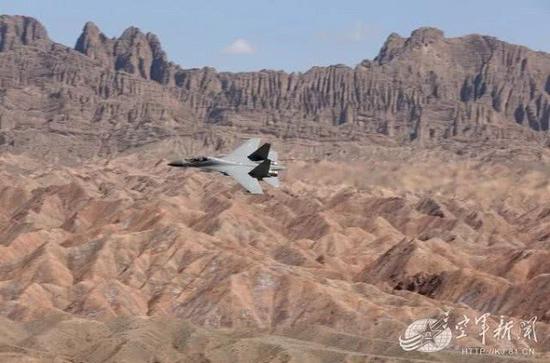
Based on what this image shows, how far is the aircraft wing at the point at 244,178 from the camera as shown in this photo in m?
89.0

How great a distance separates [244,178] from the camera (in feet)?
303

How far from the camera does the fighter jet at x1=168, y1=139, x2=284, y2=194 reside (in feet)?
305

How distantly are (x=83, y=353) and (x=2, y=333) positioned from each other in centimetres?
1479

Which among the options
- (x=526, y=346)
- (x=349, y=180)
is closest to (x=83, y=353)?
(x=349, y=180)

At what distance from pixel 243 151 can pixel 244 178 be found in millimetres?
11709

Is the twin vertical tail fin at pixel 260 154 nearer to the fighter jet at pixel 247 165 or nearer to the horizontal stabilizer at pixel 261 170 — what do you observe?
the fighter jet at pixel 247 165

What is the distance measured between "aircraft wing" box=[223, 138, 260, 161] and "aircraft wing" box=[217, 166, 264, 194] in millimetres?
3734

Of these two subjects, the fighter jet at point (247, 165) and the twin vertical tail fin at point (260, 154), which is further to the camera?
the twin vertical tail fin at point (260, 154)

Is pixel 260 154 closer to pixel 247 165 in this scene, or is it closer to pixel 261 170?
pixel 247 165

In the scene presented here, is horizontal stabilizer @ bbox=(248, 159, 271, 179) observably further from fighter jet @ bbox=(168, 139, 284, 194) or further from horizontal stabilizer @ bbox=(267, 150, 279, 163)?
horizontal stabilizer @ bbox=(267, 150, 279, 163)

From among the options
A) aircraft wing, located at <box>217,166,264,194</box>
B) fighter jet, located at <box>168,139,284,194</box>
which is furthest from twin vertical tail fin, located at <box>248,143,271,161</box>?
aircraft wing, located at <box>217,166,264,194</box>

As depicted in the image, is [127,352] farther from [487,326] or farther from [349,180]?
[487,326]

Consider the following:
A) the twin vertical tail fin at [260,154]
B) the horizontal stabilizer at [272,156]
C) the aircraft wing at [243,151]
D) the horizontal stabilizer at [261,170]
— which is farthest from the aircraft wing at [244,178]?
the horizontal stabilizer at [272,156]

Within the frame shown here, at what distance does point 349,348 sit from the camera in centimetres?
16738
